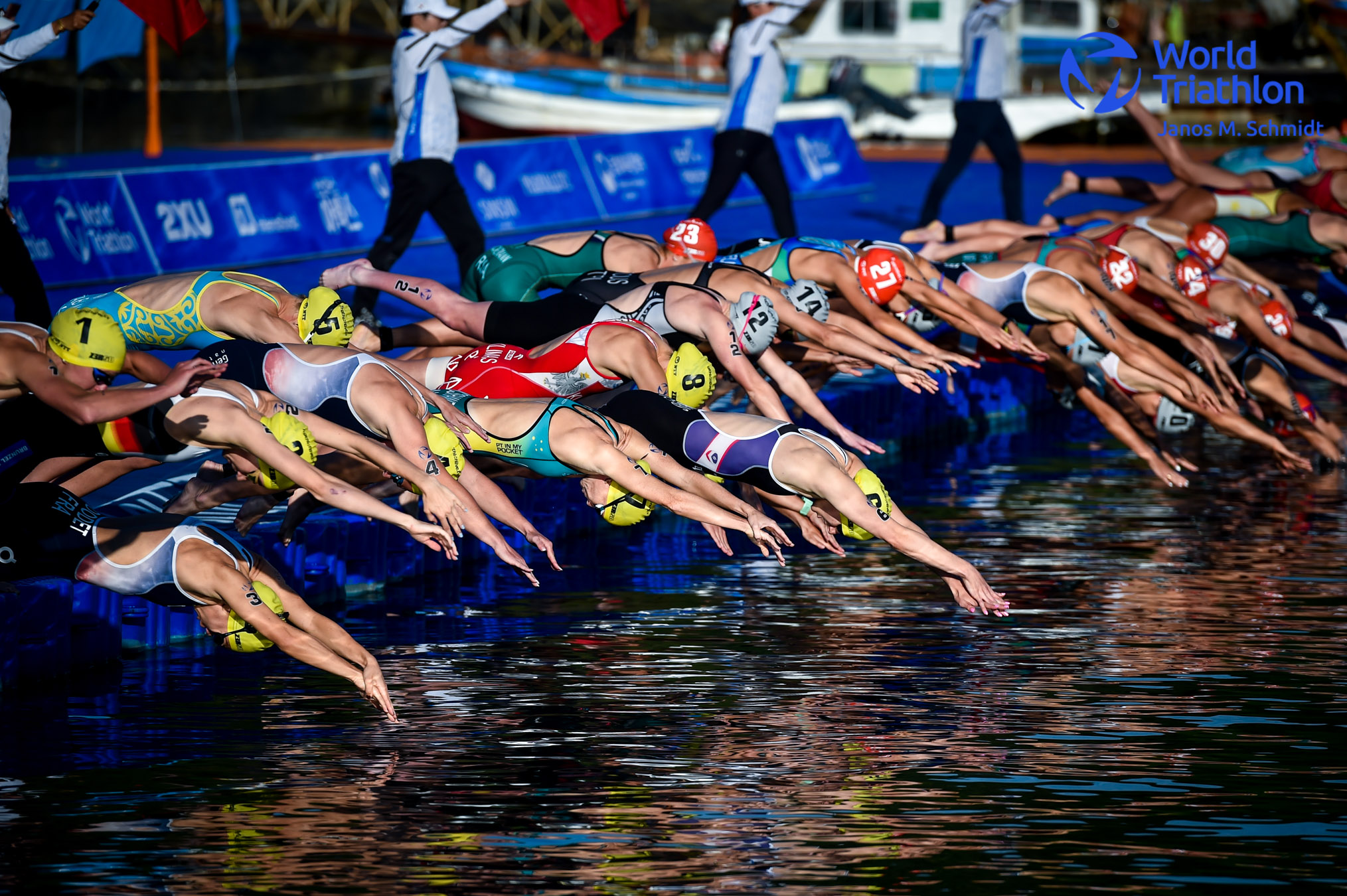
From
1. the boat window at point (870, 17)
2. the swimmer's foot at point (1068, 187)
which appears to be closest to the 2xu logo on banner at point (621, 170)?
the swimmer's foot at point (1068, 187)

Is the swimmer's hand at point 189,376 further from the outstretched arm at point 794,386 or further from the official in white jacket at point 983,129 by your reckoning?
the official in white jacket at point 983,129

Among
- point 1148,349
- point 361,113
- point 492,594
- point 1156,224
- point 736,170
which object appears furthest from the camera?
point 361,113

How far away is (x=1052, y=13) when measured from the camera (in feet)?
119

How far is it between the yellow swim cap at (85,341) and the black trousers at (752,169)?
7.77 meters

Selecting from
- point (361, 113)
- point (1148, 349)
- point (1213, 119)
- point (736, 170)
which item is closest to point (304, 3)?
point (361, 113)

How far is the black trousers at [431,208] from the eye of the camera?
12.0 meters

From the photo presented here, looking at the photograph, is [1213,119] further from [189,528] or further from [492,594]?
[189,528]

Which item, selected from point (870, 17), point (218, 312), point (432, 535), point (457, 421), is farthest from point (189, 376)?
point (870, 17)

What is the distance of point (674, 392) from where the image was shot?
882 centimetres

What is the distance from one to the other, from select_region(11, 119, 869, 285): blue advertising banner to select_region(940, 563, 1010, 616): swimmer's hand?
908cm

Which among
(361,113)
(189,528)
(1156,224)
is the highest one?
(361,113)

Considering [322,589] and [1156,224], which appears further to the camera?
Result: [1156,224]

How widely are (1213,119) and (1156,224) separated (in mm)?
25452

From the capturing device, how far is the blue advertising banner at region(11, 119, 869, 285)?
14961mm
